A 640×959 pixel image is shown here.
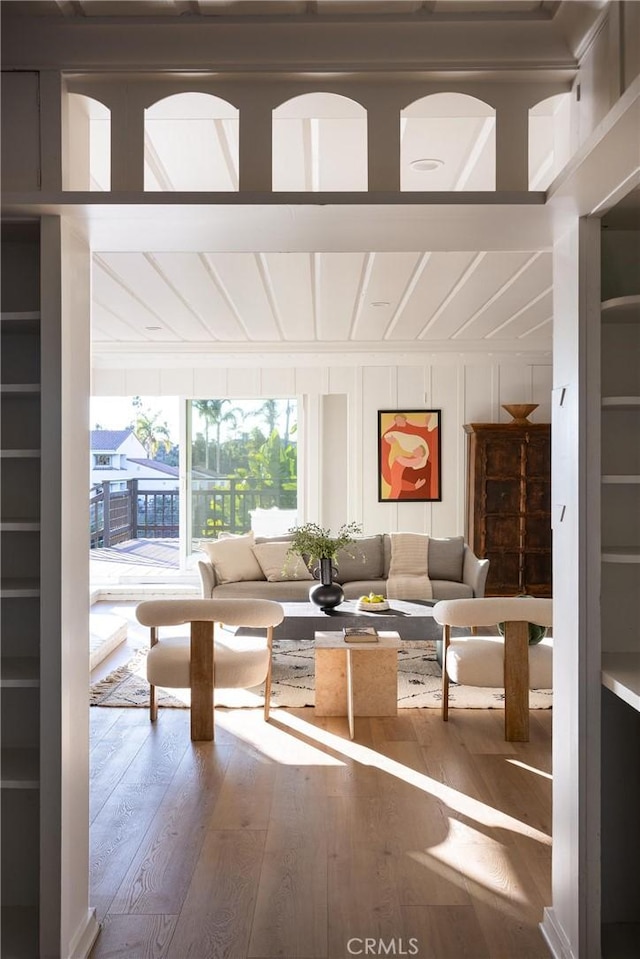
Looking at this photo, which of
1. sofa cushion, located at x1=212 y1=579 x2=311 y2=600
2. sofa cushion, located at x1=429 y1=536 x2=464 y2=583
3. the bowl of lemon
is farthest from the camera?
sofa cushion, located at x1=429 y1=536 x2=464 y2=583

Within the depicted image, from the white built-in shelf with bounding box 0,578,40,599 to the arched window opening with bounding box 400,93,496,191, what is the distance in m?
1.98

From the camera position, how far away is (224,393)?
363 inches

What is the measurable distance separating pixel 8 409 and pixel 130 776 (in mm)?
2224

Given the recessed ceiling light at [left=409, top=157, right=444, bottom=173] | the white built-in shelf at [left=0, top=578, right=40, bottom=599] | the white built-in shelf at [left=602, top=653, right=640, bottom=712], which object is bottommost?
the white built-in shelf at [left=602, top=653, right=640, bottom=712]

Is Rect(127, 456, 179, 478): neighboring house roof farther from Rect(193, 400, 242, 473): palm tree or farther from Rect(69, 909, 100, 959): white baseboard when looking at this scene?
Rect(69, 909, 100, 959): white baseboard

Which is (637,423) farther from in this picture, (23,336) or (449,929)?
(23,336)

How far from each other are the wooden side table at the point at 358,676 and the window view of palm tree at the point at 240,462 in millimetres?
4299

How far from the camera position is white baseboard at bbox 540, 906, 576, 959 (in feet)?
8.00

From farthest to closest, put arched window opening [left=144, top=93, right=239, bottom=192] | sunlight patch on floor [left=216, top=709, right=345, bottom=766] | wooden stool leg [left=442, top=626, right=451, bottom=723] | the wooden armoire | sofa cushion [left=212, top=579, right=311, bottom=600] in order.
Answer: the wooden armoire
sofa cushion [left=212, top=579, right=311, bottom=600]
wooden stool leg [left=442, top=626, right=451, bottom=723]
sunlight patch on floor [left=216, top=709, right=345, bottom=766]
arched window opening [left=144, top=93, right=239, bottom=192]

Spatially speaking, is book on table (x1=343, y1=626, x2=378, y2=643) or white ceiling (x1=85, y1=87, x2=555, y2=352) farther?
book on table (x1=343, y1=626, x2=378, y2=643)

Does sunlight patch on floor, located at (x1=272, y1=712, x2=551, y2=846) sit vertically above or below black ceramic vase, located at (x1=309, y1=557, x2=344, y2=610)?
below

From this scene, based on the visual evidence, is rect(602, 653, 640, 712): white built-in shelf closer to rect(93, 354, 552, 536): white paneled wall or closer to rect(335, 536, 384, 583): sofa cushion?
rect(335, 536, 384, 583): sofa cushion

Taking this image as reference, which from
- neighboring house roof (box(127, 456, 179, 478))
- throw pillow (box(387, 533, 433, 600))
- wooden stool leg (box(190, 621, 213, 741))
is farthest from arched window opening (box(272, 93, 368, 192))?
neighboring house roof (box(127, 456, 179, 478))

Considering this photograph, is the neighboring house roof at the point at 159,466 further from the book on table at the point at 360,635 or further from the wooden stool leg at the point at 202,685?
the wooden stool leg at the point at 202,685
